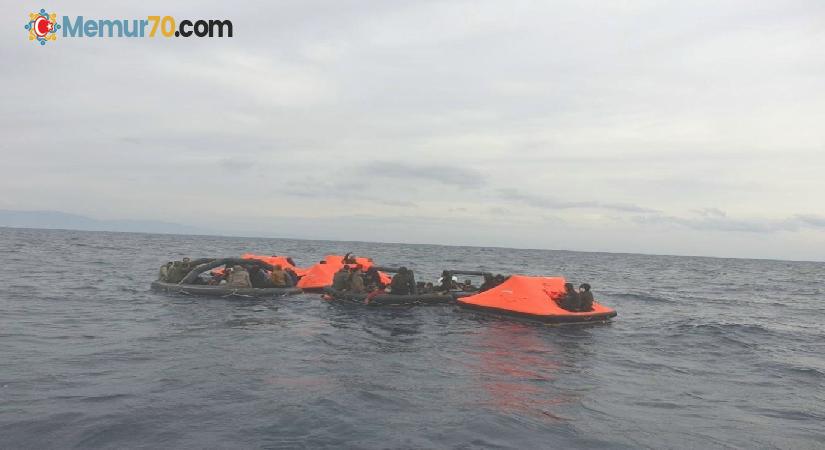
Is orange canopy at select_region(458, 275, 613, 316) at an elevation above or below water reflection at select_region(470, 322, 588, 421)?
above

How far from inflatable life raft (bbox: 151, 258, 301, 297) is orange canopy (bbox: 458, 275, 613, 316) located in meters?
7.91

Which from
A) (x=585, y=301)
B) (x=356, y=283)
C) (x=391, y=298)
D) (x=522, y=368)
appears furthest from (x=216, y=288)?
(x=522, y=368)

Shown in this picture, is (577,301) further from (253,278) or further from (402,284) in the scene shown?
(253,278)

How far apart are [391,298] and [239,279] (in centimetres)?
664

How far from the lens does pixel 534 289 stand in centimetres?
2061

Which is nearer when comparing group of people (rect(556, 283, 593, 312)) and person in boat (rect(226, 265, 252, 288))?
group of people (rect(556, 283, 593, 312))

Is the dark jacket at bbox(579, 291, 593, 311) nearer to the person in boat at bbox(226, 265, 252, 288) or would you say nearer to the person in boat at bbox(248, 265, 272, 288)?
the person in boat at bbox(248, 265, 272, 288)

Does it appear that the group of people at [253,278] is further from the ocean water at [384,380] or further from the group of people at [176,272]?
the ocean water at [384,380]

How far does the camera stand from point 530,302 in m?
20.1

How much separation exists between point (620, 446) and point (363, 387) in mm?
4651

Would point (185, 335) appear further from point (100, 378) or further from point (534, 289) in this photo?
point (534, 289)

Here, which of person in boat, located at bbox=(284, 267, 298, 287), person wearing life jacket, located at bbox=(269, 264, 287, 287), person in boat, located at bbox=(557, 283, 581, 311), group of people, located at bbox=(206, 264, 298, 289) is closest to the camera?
person in boat, located at bbox=(557, 283, 581, 311)

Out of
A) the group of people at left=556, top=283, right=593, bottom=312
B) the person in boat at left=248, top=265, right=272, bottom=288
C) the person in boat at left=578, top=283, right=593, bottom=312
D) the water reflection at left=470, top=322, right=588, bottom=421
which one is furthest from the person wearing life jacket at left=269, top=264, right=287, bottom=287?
the person in boat at left=578, top=283, right=593, bottom=312

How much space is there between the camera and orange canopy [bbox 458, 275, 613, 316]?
65.1 feet
